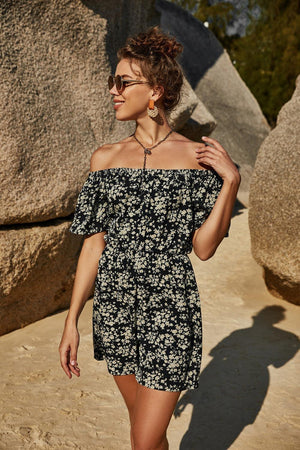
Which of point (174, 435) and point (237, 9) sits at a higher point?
point (174, 435)

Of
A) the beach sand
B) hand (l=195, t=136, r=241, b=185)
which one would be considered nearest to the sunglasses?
hand (l=195, t=136, r=241, b=185)

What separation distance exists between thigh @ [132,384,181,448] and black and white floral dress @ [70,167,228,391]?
0.04 metres

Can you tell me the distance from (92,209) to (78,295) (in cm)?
33

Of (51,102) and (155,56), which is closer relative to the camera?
(155,56)

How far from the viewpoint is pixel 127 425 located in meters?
3.24

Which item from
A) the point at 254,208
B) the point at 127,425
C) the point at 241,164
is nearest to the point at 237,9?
the point at 241,164

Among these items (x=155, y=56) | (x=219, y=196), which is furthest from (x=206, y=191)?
(x=155, y=56)

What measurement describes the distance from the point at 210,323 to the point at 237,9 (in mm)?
17472

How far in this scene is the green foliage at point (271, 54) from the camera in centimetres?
1464

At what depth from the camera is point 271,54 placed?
1540 cm

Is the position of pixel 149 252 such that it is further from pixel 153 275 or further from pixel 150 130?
pixel 150 130

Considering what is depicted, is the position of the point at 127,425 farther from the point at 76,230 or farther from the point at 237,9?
the point at 237,9

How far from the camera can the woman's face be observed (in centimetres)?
201

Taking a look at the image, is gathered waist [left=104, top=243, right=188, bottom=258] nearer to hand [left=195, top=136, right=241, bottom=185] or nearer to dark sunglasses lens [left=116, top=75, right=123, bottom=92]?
hand [left=195, top=136, right=241, bottom=185]
